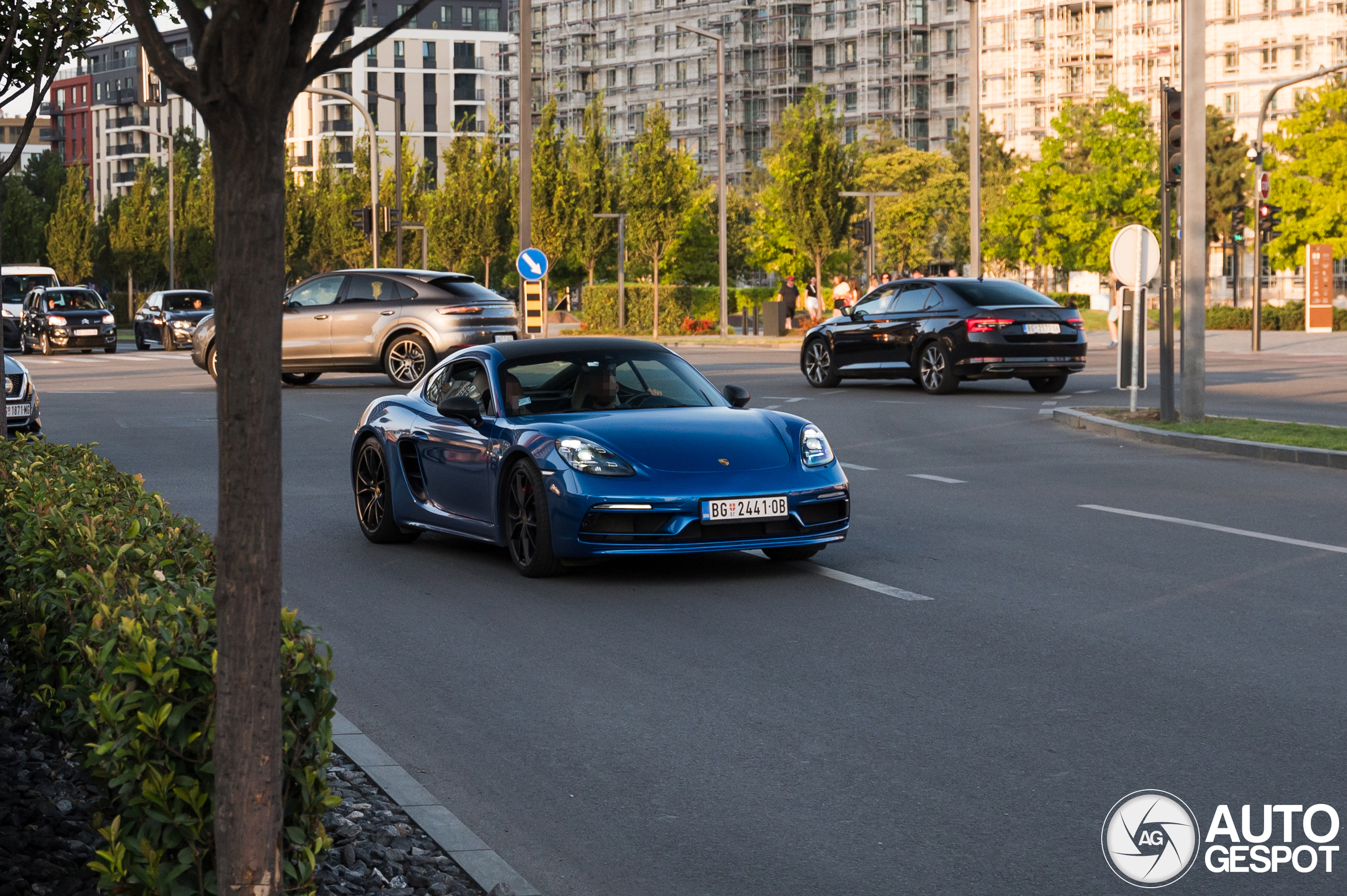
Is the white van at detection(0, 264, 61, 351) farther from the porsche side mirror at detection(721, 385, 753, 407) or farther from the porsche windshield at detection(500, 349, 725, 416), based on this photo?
the porsche side mirror at detection(721, 385, 753, 407)

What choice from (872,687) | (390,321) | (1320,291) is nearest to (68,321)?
(390,321)

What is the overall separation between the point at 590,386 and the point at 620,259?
46797 mm

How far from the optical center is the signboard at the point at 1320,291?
51188mm

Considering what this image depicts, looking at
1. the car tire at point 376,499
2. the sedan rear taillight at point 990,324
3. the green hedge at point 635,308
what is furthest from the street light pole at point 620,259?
the car tire at point 376,499

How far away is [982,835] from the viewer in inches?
198

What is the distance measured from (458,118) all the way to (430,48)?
555 cm

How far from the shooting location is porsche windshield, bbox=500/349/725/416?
10.5 meters

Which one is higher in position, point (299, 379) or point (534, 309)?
point (534, 309)

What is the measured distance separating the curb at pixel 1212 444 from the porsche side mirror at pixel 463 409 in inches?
332

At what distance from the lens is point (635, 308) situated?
201 ft

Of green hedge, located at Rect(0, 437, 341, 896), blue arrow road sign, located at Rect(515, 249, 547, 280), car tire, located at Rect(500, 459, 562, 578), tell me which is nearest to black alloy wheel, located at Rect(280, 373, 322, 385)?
blue arrow road sign, located at Rect(515, 249, 547, 280)

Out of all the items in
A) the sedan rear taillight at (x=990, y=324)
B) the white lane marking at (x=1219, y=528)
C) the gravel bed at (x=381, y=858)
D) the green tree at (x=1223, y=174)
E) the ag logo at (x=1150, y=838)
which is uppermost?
the green tree at (x=1223, y=174)

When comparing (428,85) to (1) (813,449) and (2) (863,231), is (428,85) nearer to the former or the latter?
(2) (863,231)

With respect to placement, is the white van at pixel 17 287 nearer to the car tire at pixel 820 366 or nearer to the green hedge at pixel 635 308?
the green hedge at pixel 635 308
